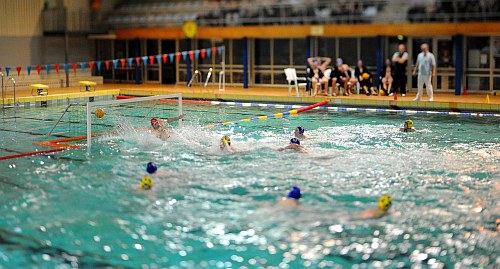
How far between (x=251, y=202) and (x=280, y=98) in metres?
11.8

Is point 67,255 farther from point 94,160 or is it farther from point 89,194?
point 94,160

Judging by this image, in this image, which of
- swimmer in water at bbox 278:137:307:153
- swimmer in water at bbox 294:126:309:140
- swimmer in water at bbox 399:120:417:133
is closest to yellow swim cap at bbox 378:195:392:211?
swimmer in water at bbox 278:137:307:153

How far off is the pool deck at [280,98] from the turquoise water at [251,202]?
12.5 feet

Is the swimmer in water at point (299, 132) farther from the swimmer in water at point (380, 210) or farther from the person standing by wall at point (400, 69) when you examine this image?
the person standing by wall at point (400, 69)

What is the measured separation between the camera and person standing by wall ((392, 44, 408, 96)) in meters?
19.0

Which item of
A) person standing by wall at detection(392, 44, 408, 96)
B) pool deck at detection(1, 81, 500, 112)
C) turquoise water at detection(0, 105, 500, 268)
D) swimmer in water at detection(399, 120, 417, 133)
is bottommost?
turquoise water at detection(0, 105, 500, 268)

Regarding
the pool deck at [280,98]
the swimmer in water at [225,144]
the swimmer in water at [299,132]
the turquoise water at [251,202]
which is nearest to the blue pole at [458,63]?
the pool deck at [280,98]

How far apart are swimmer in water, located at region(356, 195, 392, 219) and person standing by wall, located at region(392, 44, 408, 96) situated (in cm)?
1220

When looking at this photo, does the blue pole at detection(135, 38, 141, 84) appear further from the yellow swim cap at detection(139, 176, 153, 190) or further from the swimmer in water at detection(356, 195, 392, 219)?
the swimmer in water at detection(356, 195, 392, 219)

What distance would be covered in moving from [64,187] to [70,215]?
1.42m

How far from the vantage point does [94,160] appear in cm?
1047

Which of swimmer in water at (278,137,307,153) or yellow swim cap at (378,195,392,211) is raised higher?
swimmer in water at (278,137,307,153)

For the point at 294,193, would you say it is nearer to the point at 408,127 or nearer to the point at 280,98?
the point at 408,127

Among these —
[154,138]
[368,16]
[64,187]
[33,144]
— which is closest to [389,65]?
[368,16]
